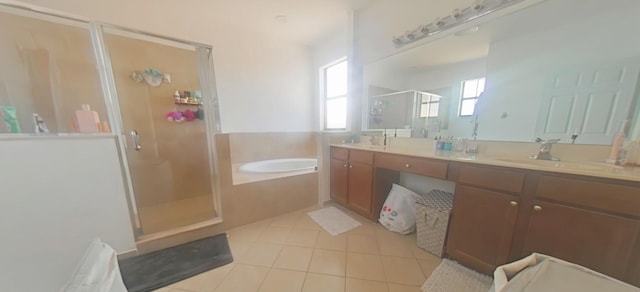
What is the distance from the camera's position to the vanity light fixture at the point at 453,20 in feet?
4.68

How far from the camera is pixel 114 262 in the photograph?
535 millimetres

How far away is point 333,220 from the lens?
6.89 ft

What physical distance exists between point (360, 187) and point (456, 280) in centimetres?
104

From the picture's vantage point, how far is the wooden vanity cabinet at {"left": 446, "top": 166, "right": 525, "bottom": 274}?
1127 millimetres

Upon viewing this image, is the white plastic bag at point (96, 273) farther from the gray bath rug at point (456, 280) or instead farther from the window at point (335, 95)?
the window at point (335, 95)

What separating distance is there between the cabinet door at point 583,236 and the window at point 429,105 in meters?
1.06

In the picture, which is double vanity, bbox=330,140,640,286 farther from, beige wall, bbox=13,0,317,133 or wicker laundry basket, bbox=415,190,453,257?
beige wall, bbox=13,0,317,133

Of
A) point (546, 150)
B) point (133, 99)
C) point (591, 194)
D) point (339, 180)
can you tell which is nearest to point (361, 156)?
point (339, 180)

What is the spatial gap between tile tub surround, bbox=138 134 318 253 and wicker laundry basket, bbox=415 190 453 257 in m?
1.26

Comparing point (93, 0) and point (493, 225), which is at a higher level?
point (93, 0)

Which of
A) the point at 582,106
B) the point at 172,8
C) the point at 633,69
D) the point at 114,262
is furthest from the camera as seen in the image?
the point at 172,8

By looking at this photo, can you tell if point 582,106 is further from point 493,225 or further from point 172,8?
point 172,8

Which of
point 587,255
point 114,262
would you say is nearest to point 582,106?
Result: point 587,255

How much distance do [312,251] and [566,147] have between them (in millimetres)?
1942
